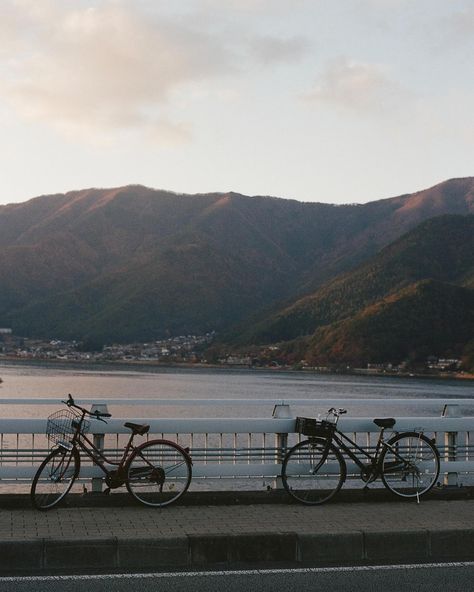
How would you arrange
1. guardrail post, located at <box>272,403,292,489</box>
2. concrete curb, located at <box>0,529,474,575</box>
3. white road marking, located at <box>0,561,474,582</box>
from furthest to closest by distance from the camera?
guardrail post, located at <box>272,403,292,489</box> < concrete curb, located at <box>0,529,474,575</box> < white road marking, located at <box>0,561,474,582</box>

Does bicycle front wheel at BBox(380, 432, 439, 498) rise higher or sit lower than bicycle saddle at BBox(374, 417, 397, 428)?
lower

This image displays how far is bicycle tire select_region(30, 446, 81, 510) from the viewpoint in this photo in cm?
963

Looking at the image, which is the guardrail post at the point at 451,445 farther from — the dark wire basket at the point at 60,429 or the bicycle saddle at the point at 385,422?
the dark wire basket at the point at 60,429

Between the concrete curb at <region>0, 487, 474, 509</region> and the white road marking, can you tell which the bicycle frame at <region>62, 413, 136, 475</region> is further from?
the white road marking

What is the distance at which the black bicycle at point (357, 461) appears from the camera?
10562mm

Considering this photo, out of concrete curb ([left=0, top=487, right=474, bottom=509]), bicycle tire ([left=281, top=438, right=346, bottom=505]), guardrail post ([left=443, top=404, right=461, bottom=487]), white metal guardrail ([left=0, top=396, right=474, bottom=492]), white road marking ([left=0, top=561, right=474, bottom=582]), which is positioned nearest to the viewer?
white road marking ([left=0, top=561, right=474, bottom=582])

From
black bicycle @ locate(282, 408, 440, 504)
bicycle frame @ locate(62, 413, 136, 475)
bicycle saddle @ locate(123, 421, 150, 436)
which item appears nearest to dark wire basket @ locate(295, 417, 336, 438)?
Answer: black bicycle @ locate(282, 408, 440, 504)

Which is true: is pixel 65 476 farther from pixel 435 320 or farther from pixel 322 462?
pixel 435 320

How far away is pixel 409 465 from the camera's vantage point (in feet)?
35.7

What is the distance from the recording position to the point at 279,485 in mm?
10727

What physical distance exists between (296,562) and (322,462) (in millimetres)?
2500

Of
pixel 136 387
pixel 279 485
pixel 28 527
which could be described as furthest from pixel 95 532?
pixel 136 387

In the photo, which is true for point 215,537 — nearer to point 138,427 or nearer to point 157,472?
point 157,472

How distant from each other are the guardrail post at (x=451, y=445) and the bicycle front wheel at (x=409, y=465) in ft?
1.42
